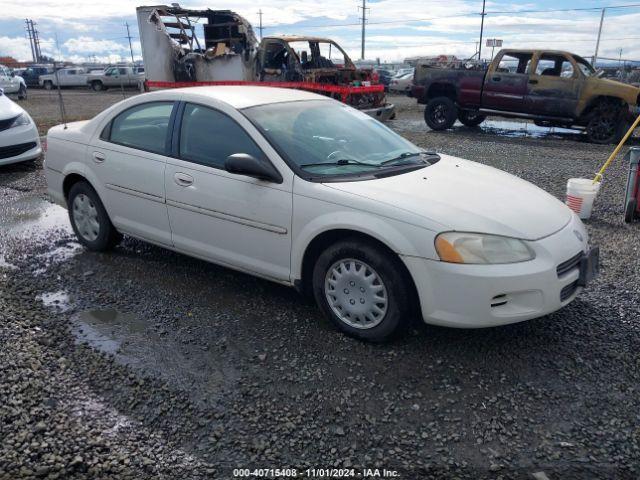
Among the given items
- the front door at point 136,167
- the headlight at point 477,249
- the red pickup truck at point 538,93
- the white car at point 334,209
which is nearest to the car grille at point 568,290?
the white car at point 334,209

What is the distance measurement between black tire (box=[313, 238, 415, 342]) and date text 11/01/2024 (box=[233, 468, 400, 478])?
3.40 feet

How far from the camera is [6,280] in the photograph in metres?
4.56

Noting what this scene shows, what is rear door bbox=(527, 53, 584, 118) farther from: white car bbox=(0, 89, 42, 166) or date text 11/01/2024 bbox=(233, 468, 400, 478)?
date text 11/01/2024 bbox=(233, 468, 400, 478)

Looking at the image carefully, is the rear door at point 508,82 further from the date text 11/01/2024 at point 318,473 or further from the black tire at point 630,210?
the date text 11/01/2024 at point 318,473

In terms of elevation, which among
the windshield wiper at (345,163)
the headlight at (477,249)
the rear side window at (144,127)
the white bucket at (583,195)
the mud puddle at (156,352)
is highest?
the rear side window at (144,127)

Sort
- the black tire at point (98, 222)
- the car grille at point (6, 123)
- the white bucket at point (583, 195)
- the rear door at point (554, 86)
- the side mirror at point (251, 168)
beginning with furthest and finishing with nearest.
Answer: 1. the rear door at point (554, 86)
2. the car grille at point (6, 123)
3. the white bucket at point (583, 195)
4. the black tire at point (98, 222)
5. the side mirror at point (251, 168)

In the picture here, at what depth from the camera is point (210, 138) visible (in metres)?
4.05

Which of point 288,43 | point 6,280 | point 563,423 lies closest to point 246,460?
point 563,423

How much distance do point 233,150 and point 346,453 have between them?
221 centimetres

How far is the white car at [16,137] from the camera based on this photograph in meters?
8.53

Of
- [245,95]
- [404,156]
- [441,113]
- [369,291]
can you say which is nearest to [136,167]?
[245,95]

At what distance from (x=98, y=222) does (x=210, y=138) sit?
162 cm

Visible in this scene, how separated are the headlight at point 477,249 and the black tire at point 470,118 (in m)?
12.1

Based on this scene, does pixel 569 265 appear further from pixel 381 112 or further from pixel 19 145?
pixel 381 112
